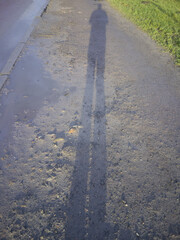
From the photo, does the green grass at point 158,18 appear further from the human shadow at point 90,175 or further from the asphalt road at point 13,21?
the asphalt road at point 13,21

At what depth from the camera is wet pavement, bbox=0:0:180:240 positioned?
7.02ft

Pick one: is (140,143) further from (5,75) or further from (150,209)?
(5,75)

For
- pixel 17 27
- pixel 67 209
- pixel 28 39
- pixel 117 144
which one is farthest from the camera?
pixel 17 27

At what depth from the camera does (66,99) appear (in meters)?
3.82

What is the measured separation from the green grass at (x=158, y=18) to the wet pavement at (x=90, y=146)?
1231 mm

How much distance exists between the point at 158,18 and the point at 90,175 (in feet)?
29.3

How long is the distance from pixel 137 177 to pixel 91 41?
5303 mm

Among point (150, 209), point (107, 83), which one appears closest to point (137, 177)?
point (150, 209)

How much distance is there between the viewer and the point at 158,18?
8.16 m

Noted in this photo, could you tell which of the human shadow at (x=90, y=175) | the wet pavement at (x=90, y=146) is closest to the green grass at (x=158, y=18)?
the wet pavement at (x=90, y=146)

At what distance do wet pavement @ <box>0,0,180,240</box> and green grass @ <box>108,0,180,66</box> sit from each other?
1.23 metres

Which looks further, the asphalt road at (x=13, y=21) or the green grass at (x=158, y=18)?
the green grass at (x=158, y=18)

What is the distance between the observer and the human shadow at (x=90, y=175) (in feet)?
6.84

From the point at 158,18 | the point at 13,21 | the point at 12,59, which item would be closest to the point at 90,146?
the point at 12,59
